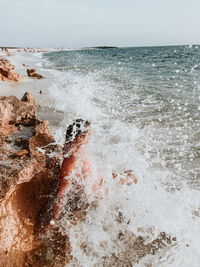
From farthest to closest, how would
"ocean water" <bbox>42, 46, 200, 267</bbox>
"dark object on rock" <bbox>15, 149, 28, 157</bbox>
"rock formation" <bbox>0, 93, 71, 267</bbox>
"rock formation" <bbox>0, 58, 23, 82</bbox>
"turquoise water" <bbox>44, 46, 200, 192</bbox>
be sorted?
"rock formation" <bbox>0, 58, 23, 82</bbox>
"turquoise water" <bbox>44, 46, 200, 192</bbox>
"dark object on rock" <bbox>15, 149, 28, 157</bbox>
"ocean water" <bbox>42, 46, 200, 267</bbox>
"rock formation" <bbox>0, 93, 71, 267</bbox>

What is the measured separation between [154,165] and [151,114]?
125 inches

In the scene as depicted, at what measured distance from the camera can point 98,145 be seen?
14.6ft

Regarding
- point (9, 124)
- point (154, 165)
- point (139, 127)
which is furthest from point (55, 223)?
point (139, 127)

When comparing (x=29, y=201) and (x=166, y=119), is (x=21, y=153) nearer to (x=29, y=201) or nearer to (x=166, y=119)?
(x=29, y=201)

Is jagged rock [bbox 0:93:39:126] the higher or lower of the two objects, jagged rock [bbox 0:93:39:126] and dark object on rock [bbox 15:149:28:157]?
the higher

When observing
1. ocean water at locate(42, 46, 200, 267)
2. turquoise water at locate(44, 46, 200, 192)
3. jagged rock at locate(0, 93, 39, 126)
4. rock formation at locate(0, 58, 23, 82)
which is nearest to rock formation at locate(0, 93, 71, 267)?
ocean water at locate(42, 46, 200, 267)

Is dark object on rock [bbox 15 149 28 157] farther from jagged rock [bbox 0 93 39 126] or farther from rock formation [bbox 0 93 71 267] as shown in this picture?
jagged rock [bbox 0 93 39 126]

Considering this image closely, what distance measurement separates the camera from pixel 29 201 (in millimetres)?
2363

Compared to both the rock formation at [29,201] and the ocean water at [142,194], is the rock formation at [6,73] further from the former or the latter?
the rock formation at [29,201]

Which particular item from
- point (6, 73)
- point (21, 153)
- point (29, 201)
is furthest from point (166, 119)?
point (6, 73)

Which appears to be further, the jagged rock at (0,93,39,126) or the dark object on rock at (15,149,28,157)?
the jagged rock at (0,93,39,126)

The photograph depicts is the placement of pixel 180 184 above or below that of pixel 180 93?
below

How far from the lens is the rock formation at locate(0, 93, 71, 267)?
6.54 ft

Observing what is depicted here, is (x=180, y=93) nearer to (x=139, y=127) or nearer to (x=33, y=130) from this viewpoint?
(x=139, y=127)
